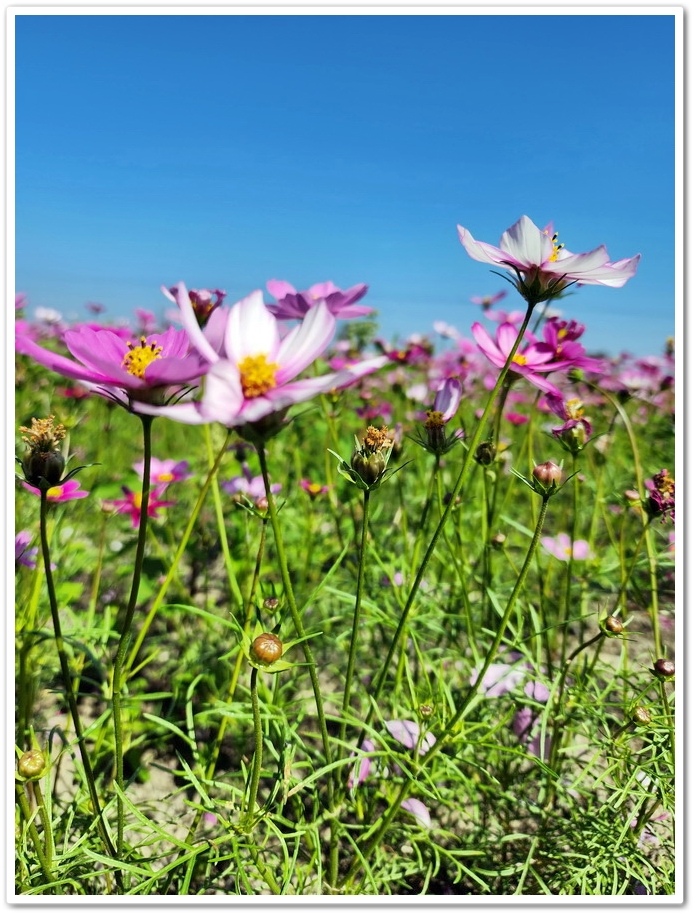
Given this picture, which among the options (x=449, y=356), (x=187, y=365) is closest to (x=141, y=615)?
(x=187, y=365)

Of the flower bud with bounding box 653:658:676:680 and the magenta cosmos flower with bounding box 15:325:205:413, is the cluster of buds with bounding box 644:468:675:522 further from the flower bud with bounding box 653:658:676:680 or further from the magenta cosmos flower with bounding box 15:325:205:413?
the magenta cosmos flower with bounding box 15:325:205:413

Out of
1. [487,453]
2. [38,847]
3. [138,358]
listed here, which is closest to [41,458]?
[138,358]

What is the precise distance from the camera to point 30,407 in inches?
58.2

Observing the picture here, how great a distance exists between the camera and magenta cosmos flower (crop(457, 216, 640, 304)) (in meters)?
0.45

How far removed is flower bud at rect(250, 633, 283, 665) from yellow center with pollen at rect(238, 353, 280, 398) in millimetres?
172

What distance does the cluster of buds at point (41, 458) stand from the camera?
437 millimetres

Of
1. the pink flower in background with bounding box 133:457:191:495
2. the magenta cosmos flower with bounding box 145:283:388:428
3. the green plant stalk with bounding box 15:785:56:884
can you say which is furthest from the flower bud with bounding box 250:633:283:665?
the pink flower in background with bounding box 133:457:191:495

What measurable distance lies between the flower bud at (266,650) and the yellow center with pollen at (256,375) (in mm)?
172

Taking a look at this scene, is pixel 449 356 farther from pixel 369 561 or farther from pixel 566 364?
pixel 566 364

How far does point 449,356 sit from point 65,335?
2112mm

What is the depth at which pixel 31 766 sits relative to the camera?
44 cm

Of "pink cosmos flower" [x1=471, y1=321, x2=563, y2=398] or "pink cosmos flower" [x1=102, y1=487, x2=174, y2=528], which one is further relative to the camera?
"pink cosmos flower" [x1=102, y1=487, x2=174, y2=528]

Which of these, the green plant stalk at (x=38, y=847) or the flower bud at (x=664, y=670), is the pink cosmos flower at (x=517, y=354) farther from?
the green plant stalk at (x=38, y=847)

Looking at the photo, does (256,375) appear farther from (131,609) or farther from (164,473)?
(164,473)
